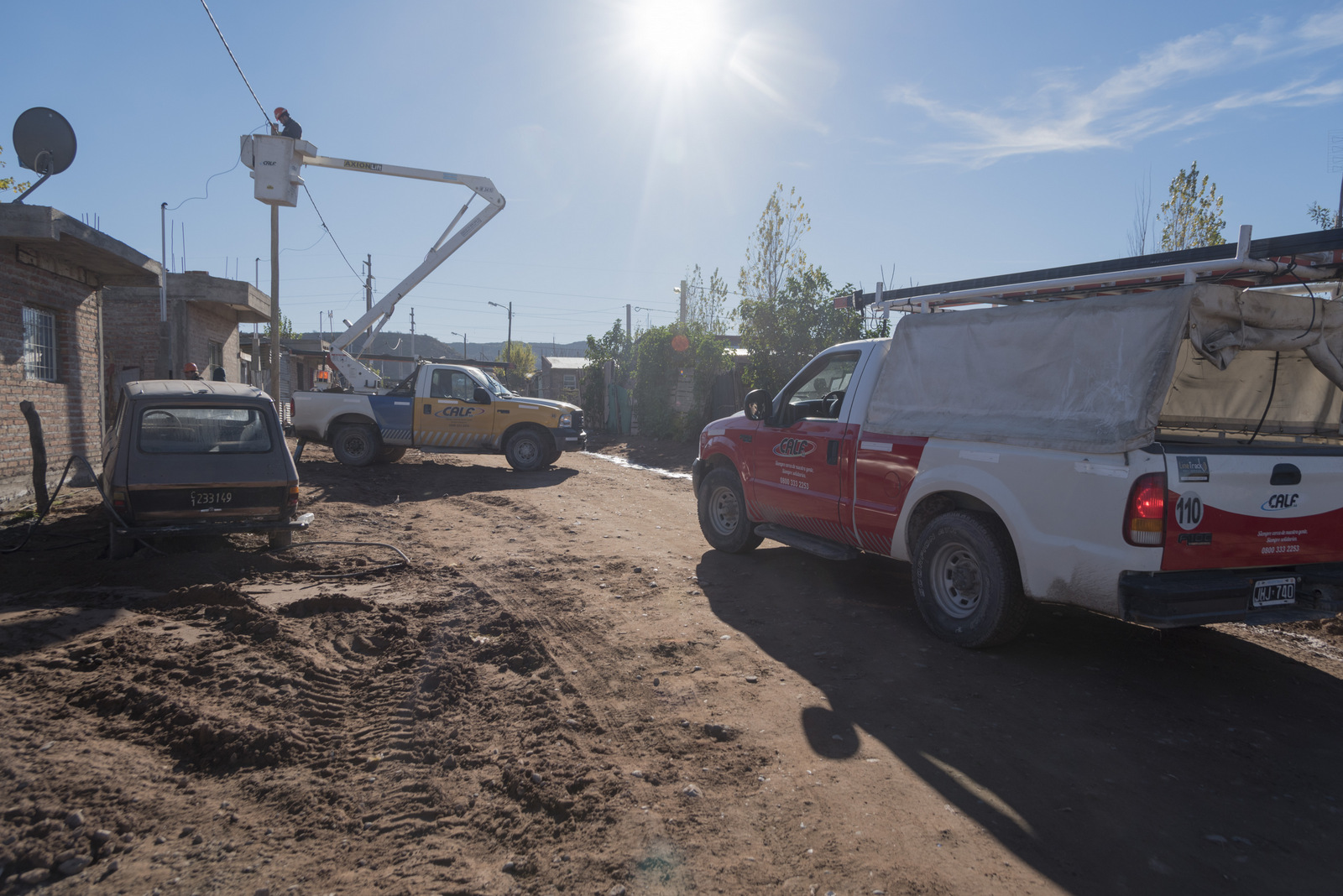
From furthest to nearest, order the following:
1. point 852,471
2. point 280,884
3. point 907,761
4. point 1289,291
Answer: point 852,471
point 1289,291
point 907,761
point 280,884

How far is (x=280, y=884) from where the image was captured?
8.53ft

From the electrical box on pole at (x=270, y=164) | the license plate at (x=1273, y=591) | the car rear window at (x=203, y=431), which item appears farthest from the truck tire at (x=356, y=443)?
the license plate at (x=1273, y=591)

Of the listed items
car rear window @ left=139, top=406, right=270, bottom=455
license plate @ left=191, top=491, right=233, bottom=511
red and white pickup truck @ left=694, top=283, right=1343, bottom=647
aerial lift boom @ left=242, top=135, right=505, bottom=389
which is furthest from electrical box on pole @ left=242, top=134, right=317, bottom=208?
red and white pickup truck @ left=694, top=283, right=1343, bottom=647

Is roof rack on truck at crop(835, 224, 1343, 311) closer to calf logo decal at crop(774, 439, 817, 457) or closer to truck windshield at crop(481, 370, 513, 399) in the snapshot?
calf logo decal at crop(774, 439, 817, 457)

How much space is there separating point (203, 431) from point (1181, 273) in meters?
8.01

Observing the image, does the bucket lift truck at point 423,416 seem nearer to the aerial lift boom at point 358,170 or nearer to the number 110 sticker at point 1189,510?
the aerial lift boom at point 358,170

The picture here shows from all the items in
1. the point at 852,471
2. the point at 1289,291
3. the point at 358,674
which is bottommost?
the point at 358,674

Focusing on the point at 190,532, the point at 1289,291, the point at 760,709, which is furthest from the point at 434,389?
the point at 1289,291

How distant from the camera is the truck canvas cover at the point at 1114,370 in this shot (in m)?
4.07

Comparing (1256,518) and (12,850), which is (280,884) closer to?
(12,850)

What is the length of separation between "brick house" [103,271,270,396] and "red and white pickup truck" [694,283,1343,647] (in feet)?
47.0

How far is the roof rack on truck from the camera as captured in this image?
3891 mm

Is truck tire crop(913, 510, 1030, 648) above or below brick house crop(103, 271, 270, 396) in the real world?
below

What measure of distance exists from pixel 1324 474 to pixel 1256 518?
538 millimetres
